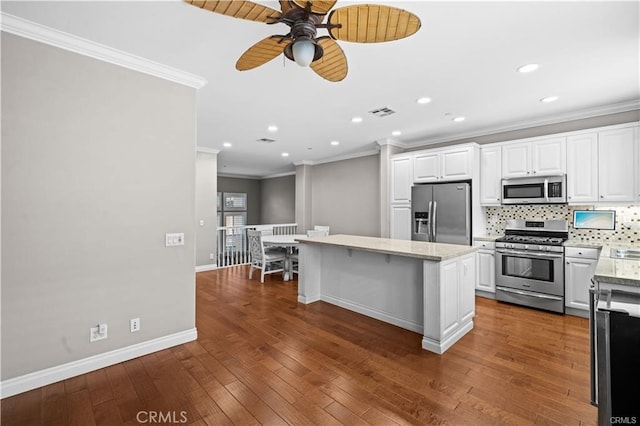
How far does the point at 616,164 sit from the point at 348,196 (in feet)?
14.8

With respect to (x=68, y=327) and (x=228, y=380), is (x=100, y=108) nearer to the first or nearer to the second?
(x=68, y=327)

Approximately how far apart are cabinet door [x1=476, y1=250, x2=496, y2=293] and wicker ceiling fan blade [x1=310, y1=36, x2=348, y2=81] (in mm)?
3567

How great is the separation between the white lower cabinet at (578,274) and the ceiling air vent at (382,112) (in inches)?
112

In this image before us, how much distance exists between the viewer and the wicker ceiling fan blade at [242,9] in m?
1.35

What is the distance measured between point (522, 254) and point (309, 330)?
307 centimetres

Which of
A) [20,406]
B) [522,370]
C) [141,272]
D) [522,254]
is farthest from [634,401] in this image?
[20,406]

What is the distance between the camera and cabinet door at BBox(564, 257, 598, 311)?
3512mm

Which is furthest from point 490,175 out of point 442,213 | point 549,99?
point 549,99

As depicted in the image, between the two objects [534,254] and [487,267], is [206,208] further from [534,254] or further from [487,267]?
[534,254]

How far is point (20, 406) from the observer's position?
6.38 feet

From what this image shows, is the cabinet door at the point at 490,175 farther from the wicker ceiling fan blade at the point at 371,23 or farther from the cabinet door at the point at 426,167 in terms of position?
the wicker ceiling fan blade at the point at 371,23

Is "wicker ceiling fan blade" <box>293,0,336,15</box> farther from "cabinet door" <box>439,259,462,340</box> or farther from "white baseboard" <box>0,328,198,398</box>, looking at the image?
"white baseboard" <box>0,328,198,398</box>
